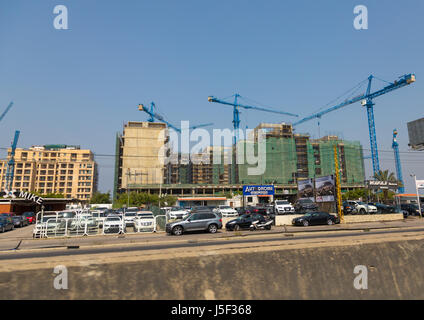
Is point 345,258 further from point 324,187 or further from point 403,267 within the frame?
point 324,187

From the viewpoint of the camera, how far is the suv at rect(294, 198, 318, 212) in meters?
34.9

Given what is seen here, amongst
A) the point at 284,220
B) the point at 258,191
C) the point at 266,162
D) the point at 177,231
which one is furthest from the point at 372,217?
the point at 266,162

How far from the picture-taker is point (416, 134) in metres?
34.3

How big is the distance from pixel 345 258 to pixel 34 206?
5769cm

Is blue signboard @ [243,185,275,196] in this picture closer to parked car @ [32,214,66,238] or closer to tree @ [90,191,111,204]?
parked car @ [32,214,66,238]

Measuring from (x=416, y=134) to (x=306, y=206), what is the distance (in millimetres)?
16960

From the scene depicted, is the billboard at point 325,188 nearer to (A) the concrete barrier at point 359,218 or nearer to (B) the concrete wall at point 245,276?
(A) the concrete barrier at point 359,218

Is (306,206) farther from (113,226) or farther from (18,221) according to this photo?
(18,221)

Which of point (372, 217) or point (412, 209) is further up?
point (412, 209)

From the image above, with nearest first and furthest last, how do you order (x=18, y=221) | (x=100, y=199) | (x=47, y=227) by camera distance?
(x=47, y=227) < (x=18, y=221) < (x=100, y=199)

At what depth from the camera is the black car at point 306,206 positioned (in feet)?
115

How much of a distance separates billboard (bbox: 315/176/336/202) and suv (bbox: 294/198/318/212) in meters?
1.91

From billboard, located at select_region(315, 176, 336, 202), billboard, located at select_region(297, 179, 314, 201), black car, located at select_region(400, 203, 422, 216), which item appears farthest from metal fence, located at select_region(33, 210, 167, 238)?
black car, located at select_region(400, 203, 422, 216)

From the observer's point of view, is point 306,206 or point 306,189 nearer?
point 306,206
